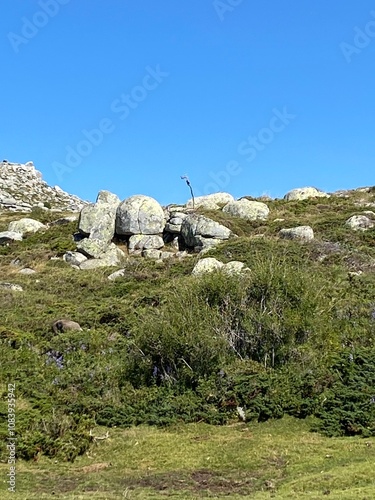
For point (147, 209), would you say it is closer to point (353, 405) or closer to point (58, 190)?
point (353, 405)

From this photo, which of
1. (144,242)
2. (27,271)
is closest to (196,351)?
(27,271)

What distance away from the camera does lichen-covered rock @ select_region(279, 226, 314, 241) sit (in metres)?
28.4

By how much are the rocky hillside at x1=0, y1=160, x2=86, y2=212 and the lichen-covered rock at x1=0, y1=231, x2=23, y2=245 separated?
21.2 metres

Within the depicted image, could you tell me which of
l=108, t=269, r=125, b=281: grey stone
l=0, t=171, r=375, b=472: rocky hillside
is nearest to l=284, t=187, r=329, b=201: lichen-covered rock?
l=0, t=171, r=375, b=472: rocky hillside

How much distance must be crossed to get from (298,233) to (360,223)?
3995 millimetres

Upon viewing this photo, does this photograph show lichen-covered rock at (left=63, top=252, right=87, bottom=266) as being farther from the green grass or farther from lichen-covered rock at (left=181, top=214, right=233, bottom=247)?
the green grass

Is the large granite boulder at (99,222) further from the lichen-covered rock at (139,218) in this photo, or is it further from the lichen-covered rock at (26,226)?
the lichen-covered rock at (26,226)

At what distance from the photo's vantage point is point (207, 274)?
48.5 ft

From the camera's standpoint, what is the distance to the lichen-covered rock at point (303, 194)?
42.5 metres

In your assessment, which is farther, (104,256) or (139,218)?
(139,218)

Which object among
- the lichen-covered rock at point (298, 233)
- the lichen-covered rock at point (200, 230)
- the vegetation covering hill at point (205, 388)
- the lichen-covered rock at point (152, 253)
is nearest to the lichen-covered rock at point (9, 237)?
the lichen-covered rock at point (152, 253)

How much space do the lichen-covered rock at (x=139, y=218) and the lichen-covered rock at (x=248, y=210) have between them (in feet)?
16.2

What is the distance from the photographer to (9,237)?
35.2 m

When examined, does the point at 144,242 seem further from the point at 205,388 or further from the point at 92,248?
the point at 205,388
